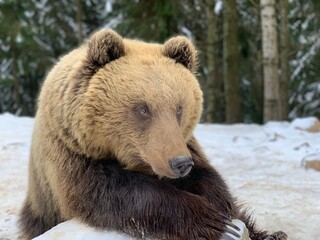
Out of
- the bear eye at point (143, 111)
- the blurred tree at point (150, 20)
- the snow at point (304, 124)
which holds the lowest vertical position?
the snow at point (304, 124)

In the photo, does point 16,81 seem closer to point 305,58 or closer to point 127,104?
point 305,58

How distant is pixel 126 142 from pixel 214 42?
36.1 feet

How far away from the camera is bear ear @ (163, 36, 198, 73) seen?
339 cm

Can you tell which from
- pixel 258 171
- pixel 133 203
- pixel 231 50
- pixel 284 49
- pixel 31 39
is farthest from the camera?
pixel 31 39

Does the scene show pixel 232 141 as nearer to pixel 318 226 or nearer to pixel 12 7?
pixel 318 226

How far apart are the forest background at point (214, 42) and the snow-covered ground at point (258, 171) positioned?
7.59 ft

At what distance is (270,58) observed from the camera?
10250 mm

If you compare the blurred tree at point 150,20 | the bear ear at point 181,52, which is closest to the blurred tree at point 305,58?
the blurred tree at point 150,20

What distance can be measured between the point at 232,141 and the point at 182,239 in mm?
5244

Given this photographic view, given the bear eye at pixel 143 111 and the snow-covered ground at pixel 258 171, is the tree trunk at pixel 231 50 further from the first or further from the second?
the bear eye at pixel 143 111

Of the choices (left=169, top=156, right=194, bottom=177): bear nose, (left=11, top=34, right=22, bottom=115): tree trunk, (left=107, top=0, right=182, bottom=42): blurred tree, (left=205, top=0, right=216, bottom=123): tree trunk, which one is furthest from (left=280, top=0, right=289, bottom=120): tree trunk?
(left=11, top=34, right=22, bottom=115): tree trunk

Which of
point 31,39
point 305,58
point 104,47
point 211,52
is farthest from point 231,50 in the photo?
point 104,47

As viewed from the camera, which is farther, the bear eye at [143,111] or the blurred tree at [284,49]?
the blurred tree at [284,49]

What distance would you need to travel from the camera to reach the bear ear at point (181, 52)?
11.1ft
